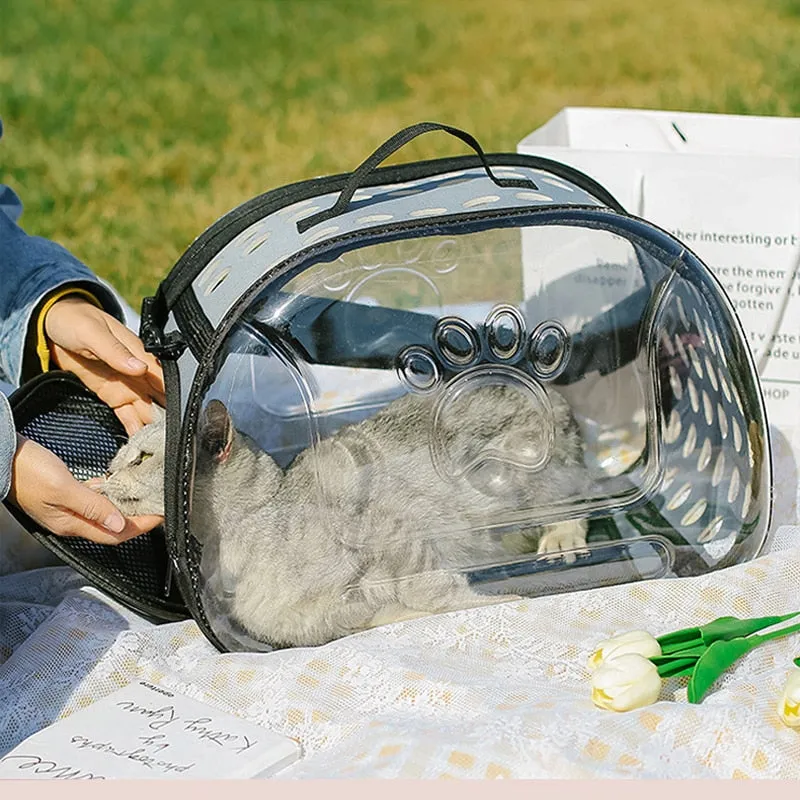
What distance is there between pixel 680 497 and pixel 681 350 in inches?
7.1

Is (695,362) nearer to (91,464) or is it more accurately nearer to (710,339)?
(710,339)

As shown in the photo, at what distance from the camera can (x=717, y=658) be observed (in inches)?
44.5

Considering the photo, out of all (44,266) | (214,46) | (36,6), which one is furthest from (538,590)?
(36,6)

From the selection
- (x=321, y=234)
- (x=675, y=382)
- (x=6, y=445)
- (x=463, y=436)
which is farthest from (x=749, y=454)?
(x=6, y=445)

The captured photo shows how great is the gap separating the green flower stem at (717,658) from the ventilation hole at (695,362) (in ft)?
1.21

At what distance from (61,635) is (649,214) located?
0.99 meters

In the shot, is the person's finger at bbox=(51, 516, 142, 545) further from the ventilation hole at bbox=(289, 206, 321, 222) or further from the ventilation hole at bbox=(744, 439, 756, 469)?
the ventilation hole at bbox=(744, 439, 756, 469)

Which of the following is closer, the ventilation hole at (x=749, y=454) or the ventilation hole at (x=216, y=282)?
the ventilation hole at (x=216, y=282)

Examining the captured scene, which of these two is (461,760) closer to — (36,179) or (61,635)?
(61,635)

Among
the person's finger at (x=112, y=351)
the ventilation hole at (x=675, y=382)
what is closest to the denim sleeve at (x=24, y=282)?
the person's finger at (x=112, y=351)

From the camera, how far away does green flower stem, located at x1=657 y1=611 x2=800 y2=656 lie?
116 centimetres

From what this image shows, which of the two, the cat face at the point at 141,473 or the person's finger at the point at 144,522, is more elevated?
the cat face at the point at 141,473

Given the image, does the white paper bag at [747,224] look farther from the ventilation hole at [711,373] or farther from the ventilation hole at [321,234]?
the ventilation hole at [321,234]

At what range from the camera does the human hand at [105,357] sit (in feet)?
4.82
